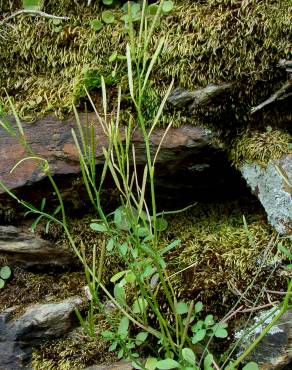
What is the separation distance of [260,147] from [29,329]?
3.38ft

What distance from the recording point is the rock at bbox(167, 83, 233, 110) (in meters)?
1.83

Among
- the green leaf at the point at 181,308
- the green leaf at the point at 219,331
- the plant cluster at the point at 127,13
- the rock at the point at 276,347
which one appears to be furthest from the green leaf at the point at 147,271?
the plant cluster at the point at 127,13

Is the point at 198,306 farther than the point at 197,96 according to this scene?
No

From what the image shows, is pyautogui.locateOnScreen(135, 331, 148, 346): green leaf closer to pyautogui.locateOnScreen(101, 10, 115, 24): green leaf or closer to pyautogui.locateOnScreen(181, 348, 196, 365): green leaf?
pyautogui.locateOnScreen(181, 348, 196, 365): green leaf

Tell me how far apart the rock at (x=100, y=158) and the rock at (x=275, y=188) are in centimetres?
15

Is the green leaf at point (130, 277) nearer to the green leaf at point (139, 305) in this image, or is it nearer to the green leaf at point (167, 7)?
the green leaf at point (139, 305)

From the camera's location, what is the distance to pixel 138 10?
1.89m

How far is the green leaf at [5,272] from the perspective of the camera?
6.27ft

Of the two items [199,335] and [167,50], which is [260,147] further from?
[199,335]

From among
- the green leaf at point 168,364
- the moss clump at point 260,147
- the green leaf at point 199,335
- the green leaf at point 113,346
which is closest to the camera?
the green leaf at point 168,364

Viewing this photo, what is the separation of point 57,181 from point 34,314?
1.62 ft

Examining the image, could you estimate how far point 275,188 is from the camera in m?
1.77

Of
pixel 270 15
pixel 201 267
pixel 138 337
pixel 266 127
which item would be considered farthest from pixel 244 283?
pixel 270 15

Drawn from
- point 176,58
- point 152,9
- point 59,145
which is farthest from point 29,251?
point 152,9
